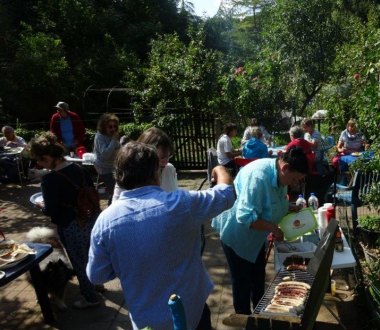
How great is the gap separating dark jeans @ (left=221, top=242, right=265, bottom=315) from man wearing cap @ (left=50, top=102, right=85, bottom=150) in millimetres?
5723

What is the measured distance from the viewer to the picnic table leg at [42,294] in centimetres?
365

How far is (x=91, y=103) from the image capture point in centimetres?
1795

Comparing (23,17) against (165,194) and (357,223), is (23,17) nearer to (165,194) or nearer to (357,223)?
(357,223)

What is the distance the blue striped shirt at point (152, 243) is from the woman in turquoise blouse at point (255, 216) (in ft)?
2.57

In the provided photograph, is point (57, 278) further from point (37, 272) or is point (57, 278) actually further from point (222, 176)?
point (222, 176)

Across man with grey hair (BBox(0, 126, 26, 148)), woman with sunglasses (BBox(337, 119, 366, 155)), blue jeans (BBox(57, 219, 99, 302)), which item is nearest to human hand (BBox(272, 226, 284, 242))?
blue jeans (BBox(57, 219, 99, 302))

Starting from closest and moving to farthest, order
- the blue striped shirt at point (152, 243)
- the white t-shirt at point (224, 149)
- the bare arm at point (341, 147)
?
the blue striped shirt at point (152, 243) → the white t-shirt at point (224, 149) → the bare arm at point (341, 147)

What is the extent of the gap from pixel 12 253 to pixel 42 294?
609 millimetres

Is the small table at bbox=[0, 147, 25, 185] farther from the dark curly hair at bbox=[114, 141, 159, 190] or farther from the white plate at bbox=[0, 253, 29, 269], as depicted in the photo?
the dark curly hair at bbox=[114, 141, 159, 190]

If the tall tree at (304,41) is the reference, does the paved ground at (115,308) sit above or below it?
below

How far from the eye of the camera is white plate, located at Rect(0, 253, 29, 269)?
318 centimetres

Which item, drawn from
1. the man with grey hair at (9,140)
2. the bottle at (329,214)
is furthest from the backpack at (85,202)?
the man with grey hair at (9,140)

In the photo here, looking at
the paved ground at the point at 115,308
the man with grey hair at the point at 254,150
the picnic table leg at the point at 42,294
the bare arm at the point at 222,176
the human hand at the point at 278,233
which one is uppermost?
the bare arm at the point at 222,176

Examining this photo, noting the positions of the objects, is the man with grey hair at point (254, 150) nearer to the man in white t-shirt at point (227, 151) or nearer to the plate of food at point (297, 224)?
the man in white t-shirt at point (227, 151)
